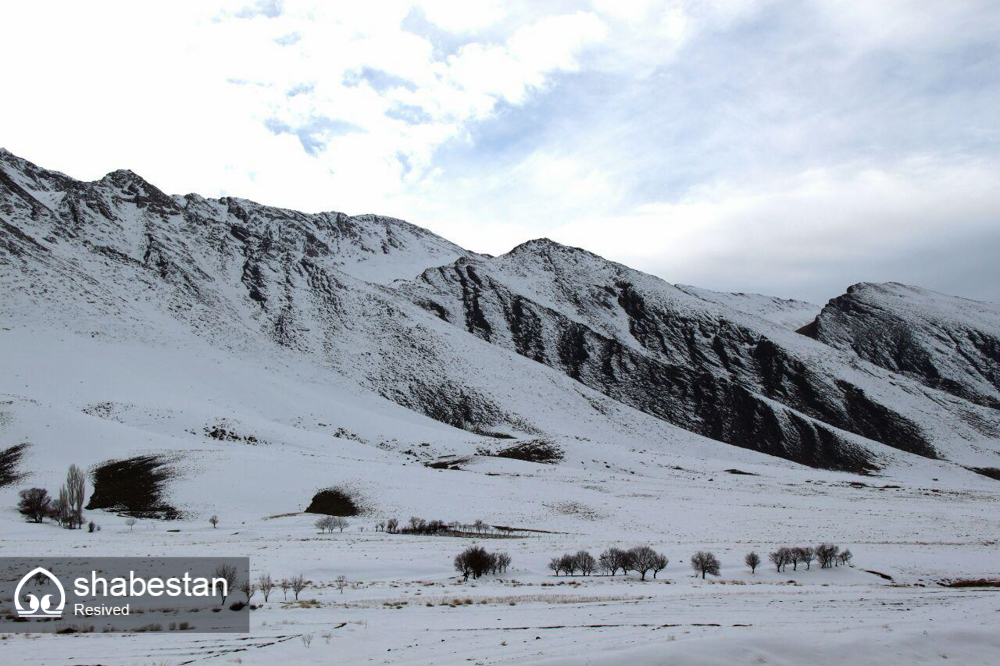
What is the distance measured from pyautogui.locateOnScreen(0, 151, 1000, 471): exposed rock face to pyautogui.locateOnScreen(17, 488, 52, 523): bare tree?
53.7m

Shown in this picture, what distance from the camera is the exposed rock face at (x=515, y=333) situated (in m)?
102

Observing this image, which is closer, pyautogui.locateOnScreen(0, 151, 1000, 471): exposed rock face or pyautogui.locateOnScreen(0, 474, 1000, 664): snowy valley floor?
pyautogui.locateOnScreen(0, 474, 1000, 664): snowy valley floor

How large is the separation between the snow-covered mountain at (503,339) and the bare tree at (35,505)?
42815 mm

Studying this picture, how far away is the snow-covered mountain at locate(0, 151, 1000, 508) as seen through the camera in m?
97.8

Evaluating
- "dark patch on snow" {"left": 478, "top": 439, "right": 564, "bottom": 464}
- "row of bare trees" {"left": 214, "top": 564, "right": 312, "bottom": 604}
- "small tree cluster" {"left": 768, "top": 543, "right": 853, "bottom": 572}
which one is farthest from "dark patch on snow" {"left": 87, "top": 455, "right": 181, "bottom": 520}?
"small tree cluster" {"left": 768, "top": 543, "right": 853, "bottom": 572}

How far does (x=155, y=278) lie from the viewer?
110 meters

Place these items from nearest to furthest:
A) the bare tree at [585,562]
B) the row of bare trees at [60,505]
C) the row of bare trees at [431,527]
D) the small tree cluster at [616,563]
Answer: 1. the small tree cluster at [616,563]
2. the bare tree at [585,562]
3. the row of bare trees at [60,505]
4. the row of bare trees at [431,527]

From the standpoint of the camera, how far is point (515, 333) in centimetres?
13988

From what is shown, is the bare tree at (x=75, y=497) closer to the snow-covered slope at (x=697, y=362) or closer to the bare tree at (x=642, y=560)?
the bare tree at (x=642, y=560)

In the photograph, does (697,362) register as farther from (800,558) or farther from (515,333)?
(800,558)

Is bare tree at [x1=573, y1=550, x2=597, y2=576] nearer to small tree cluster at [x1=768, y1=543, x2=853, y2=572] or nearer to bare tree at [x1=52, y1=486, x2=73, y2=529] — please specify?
small tree cluster at [x1=768, y1=543, x2=853, y2=572]

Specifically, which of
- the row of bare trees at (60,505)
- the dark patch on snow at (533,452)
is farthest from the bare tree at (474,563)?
the dark patch on snow at (533,452)

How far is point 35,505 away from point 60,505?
2.95 meters

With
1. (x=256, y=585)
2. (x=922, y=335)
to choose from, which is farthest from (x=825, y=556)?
(x=922, y=335)
